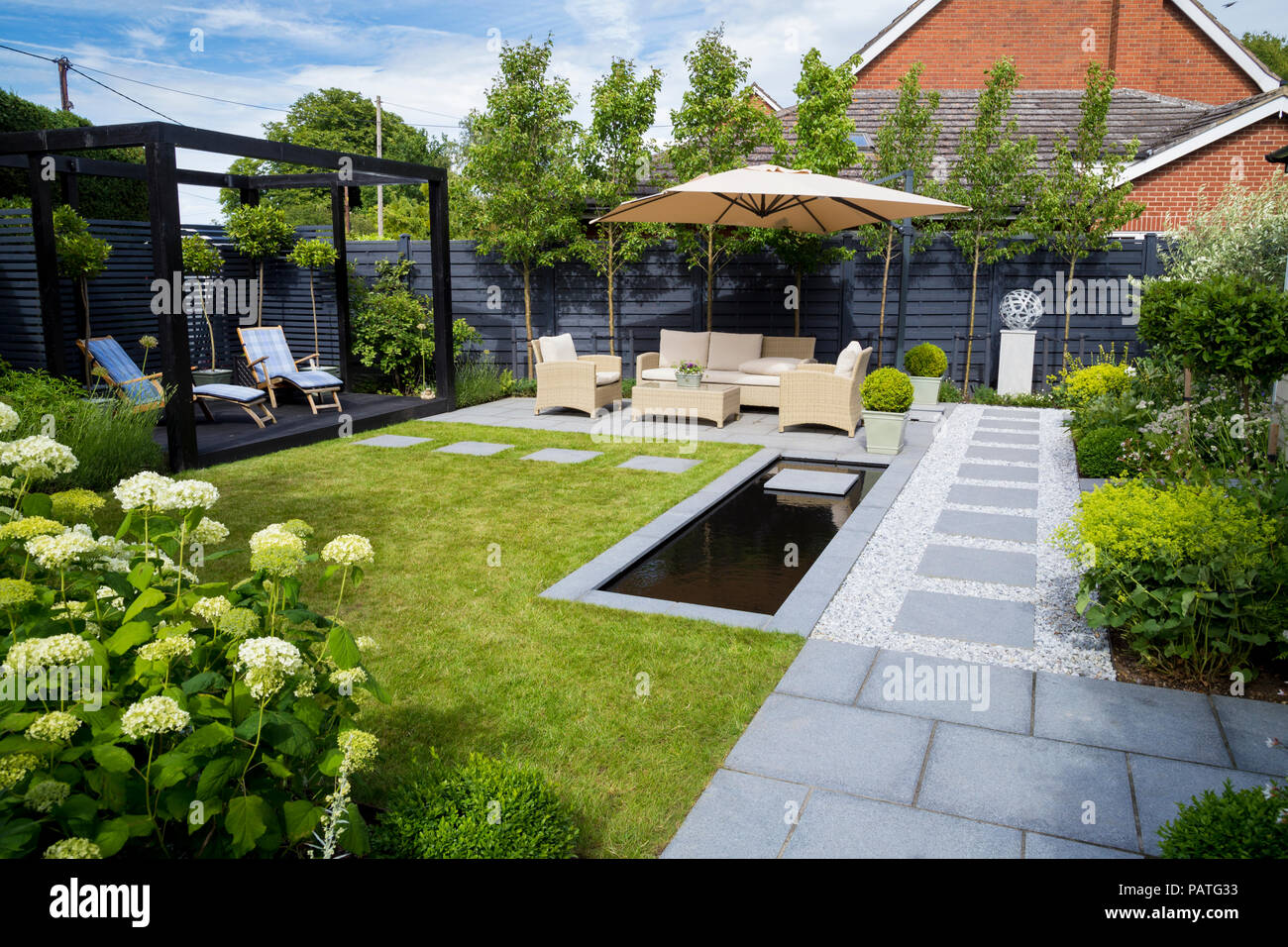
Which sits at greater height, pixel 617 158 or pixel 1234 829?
pixel 617 158

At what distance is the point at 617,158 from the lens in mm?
13516

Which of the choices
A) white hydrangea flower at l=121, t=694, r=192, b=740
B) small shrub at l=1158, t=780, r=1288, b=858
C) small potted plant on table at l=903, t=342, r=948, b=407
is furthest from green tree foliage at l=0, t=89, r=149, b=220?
small shrub at l=1158, t=780, r=1288, b=858

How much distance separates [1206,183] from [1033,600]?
14.3m

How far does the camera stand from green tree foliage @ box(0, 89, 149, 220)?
14.9 meters

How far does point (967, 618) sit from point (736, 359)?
781 cm

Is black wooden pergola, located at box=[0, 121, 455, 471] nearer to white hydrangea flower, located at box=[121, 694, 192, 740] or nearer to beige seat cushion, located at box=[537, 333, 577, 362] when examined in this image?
beige seat cushion, located at box=[537, 333, 577, 362]

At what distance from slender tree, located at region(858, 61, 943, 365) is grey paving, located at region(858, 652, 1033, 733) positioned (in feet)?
32.2

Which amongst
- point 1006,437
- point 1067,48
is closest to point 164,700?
point 1006,437

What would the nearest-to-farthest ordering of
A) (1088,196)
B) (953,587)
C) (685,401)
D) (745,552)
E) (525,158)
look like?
(953,587) < (745,552) < (685,401) < (1088,196) < (525,158)

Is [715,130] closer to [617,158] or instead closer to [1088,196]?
[617,158]

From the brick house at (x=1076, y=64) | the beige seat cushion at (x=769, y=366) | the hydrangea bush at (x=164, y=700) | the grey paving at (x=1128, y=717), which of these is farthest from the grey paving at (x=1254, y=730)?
the brick house at (x=1076, y=64)

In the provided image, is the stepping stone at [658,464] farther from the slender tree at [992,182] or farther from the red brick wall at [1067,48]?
the red brick wall at [1067,48]

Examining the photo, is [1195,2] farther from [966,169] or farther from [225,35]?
[225,35]

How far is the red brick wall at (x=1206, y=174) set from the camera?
50.5 feet
